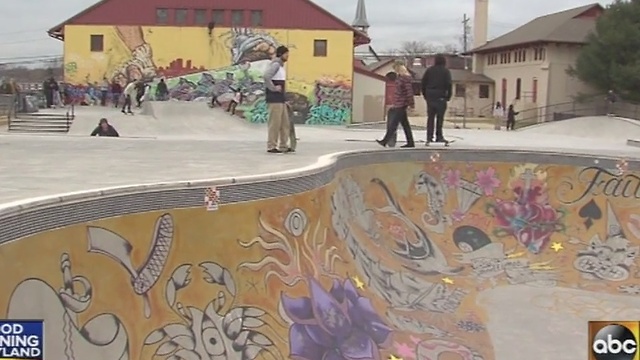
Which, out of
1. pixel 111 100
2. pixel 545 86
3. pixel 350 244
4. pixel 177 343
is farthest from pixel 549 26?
pixel 177 343

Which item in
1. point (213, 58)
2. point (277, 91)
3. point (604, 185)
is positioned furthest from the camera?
point (213, 58)

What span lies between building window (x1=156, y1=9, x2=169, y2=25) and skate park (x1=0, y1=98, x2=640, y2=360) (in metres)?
24.9

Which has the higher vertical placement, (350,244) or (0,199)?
(0,199)

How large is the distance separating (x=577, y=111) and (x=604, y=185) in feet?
104

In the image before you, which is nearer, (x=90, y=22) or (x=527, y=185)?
(x=527, y=185)

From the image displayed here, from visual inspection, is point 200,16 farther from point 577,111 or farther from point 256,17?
point 577,111

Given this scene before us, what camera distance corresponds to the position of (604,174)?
11602 mm

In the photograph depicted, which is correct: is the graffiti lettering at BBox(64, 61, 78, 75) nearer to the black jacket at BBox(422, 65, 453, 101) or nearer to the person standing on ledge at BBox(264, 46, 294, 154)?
the black jacket at BBox(422, 65, 453, 101)

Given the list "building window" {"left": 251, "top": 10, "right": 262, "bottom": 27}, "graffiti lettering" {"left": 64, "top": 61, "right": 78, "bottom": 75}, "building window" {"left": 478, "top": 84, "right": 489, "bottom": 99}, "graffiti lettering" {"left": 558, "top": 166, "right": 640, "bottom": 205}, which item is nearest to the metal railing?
"building window" {"left": 478, "top": 84, "right": 489, "bottom": 99}

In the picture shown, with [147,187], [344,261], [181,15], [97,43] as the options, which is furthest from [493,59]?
[147,187]

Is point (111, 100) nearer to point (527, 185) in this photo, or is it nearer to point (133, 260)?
point (527, 185)

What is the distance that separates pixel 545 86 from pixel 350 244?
37224mm

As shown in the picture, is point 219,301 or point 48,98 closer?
point 219,301

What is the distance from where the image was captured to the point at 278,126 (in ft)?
33.3
